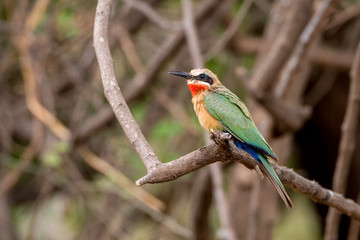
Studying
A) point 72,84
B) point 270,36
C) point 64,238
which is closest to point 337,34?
point 270,36

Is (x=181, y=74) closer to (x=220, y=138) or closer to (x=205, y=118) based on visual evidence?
(x=205, y=118)

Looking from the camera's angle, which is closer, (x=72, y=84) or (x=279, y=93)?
(x=279, y=93)

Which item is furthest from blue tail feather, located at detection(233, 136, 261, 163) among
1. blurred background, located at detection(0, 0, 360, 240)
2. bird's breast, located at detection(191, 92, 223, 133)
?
blurred background, located at detection(0, 0, 360, 240)

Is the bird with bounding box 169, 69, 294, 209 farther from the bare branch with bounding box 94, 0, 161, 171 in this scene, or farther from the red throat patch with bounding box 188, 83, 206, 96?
the bare branch with bounding box 94, 0, 161, 171

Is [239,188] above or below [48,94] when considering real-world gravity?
below

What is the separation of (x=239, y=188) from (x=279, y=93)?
1.06 m

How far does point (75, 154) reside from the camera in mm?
5703

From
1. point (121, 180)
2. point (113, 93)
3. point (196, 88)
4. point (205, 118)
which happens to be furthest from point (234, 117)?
point (121, 180)

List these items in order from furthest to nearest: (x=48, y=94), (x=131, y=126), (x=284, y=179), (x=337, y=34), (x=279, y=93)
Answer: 1. (x=337, y=34)
2. (x=48, y=94)
3. (x=279, y=93)
4. (x=284, y=179)
5. (x=131, y=126)

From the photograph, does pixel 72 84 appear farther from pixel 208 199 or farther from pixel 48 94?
pixel 208 199

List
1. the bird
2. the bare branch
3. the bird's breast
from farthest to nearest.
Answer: the bird's breast, the bird, the bare branch

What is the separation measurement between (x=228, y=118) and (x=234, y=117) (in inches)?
1.2

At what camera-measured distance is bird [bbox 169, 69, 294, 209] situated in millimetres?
2424

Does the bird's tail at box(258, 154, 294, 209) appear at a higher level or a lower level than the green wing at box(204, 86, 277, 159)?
lower
